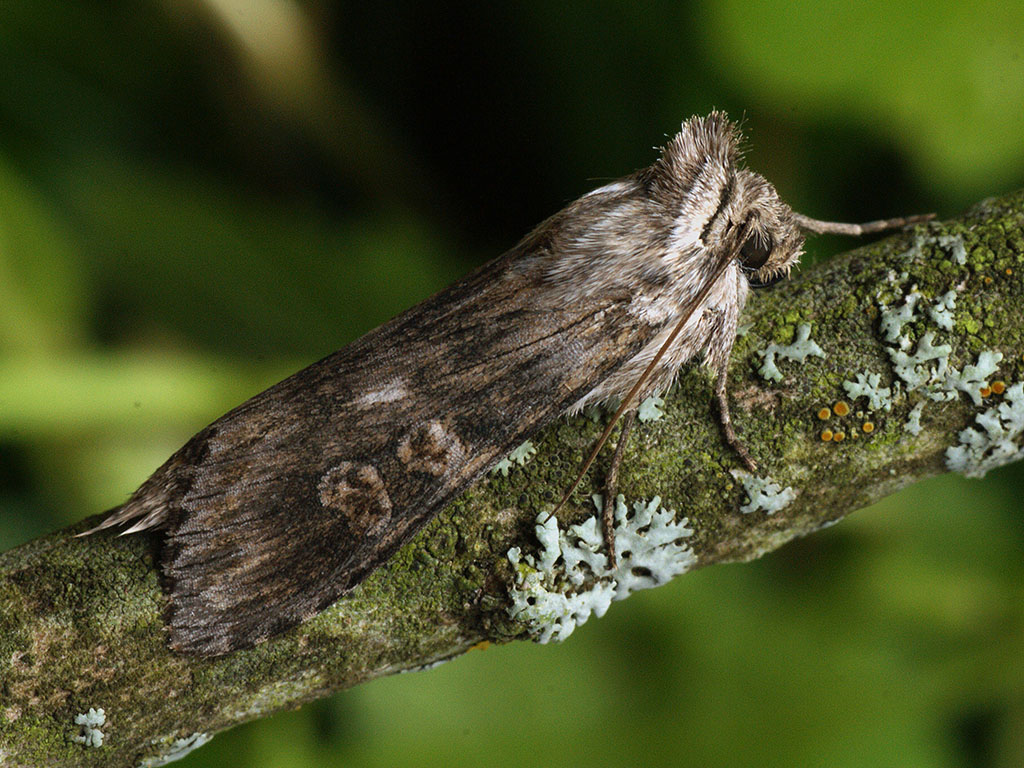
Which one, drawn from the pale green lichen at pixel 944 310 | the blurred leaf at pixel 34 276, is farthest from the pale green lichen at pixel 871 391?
the blurred leaf at pixel 34 276

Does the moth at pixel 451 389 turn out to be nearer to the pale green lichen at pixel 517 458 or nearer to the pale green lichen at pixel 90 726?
the pale green lichen at pixel 517 458

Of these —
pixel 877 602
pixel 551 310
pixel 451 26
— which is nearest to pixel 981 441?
pixel 551 310

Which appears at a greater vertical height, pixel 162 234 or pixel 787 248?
pixel 162 234

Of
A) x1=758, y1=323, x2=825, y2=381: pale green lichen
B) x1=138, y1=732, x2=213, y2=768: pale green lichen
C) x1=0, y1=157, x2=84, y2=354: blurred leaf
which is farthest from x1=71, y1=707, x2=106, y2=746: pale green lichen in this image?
x1=0, y1=157, x2=84, y2=354: blurred leaf

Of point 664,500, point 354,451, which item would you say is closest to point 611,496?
point 664,500

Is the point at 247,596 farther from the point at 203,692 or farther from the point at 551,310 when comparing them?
the point at 551,310

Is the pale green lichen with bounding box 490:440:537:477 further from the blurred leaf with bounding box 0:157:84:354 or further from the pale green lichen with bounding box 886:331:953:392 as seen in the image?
the blurred leaf with bounding box 0:157:84:354
